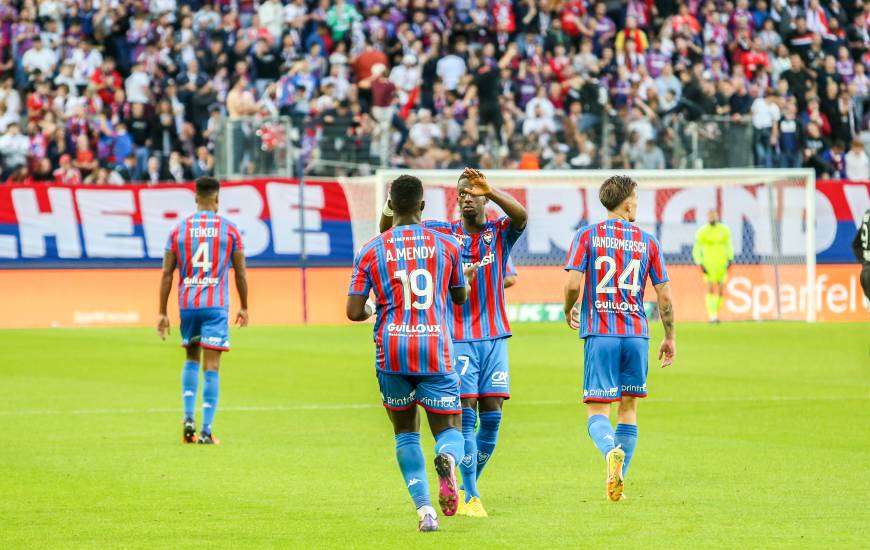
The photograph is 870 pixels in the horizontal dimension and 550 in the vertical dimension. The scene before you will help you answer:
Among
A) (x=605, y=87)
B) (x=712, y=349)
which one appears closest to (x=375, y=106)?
(x=605, y=87)

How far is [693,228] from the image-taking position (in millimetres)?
31641

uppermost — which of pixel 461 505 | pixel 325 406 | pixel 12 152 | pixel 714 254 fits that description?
pixel 12 152

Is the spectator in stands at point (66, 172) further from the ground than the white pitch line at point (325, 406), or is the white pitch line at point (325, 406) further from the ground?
the spectator in stands at point (66, 172)

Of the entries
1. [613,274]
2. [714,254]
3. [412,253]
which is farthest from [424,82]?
[412,253]

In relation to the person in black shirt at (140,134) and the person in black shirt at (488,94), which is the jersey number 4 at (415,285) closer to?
the person in black shirt at (488,94)

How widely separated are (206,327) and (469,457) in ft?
15.5

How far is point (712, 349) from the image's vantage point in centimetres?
2373

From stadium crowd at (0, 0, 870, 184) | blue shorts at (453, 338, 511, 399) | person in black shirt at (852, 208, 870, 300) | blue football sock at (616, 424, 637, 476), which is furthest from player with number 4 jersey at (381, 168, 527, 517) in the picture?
stadium crowd at (0, 0, 870, 184)

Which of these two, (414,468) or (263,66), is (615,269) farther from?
(263,66)

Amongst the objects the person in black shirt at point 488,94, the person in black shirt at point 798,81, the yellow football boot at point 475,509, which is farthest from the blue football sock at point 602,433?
the person in black shirt at point 798,81

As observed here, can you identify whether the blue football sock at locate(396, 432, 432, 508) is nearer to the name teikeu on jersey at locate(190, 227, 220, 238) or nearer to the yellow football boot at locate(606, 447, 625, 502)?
the yellow football boot at locate(606, 447, 625, 502)

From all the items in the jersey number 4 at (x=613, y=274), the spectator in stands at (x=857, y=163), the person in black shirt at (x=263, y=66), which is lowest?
the jersey number 4 at (x=613, y=274)

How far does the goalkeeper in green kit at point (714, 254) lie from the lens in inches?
1152

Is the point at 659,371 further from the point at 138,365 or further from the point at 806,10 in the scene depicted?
the point at 806,10
